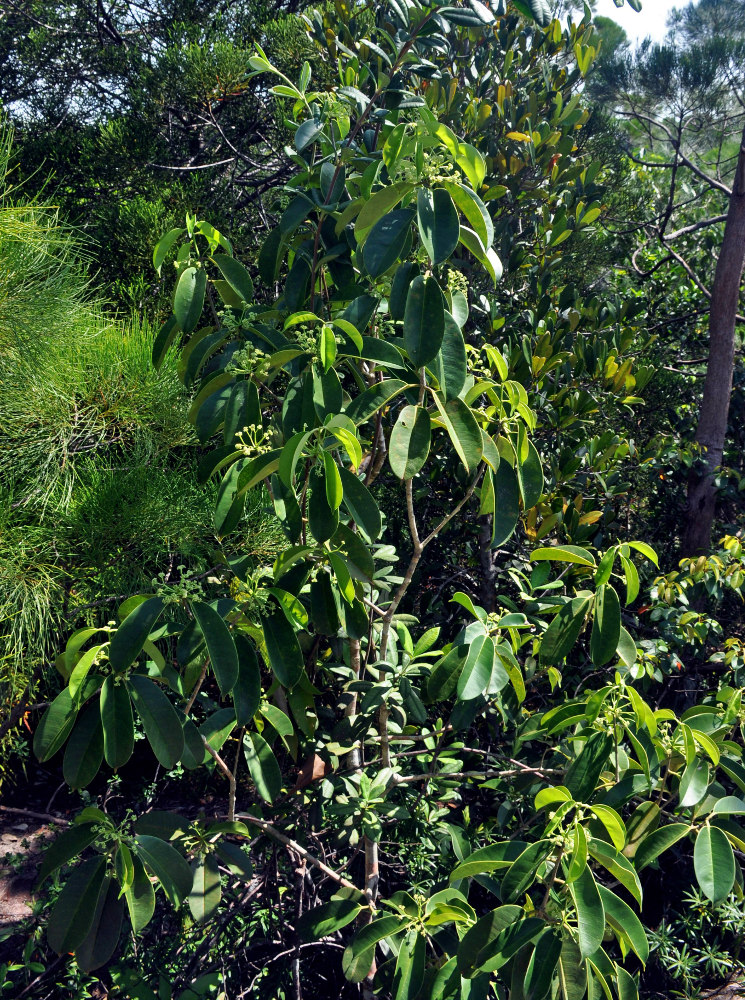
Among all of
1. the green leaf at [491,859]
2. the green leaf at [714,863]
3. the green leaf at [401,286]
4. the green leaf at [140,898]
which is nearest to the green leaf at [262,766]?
the green leaf at [140,898]

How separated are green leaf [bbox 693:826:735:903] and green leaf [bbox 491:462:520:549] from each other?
1.85ft

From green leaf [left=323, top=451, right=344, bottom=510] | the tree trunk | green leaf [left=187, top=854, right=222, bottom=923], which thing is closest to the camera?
green leaf [left=323, top=451, right=344, bottom=510]

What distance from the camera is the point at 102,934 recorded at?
1122 mm

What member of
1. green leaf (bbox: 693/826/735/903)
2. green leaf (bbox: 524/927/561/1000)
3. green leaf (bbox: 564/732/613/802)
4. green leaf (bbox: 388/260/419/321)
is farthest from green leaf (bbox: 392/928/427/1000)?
green leaf (bbox: 388/260/419/321)

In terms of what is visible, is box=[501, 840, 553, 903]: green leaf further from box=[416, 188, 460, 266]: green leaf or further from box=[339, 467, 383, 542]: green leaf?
box=[416, 188, 460, 266]: green leaf

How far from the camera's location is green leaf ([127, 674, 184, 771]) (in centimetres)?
103

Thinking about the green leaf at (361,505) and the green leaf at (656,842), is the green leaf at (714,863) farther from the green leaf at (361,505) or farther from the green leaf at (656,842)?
the green leaf at (361,505)

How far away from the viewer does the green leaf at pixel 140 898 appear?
1.12 meters

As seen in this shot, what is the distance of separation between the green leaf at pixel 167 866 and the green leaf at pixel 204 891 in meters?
0.21

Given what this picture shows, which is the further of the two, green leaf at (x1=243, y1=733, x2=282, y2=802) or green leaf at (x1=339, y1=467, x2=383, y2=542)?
green leaf at (x1=243, y1=733, x2=282, y2=802)

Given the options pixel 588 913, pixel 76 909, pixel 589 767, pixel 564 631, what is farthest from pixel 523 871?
pixel 76 909

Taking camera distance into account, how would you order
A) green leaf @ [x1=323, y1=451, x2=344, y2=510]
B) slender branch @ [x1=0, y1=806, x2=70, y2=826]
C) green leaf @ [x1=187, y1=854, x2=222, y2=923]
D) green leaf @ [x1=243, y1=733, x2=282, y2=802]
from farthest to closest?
slender branch @ [x1=0, y1=806, x2=70, y2=826] → green leaf @ [x1=243, y1=733, x2=282, y2=802] → green leaf @ [x1=187, y1=854, x2=222, y2=923] → green leaf @ [x1=323, y1=451, x2=344, y2=510]

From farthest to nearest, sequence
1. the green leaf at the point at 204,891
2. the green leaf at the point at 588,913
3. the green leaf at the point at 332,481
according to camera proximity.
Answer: the green leaf at the point at 204,891 → the green leaf at the point at 332,481 → the green leaf at the point at 588,913

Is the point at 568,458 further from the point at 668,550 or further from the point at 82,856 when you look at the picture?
the point at 82,856
